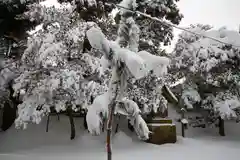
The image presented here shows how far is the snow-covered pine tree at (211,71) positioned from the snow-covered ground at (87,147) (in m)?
1.99

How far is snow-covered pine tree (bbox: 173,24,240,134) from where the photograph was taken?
1377 cm

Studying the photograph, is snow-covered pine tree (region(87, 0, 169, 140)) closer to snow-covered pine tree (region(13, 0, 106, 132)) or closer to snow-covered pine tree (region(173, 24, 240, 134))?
snow-covered pine tree (region(13, 0, 106, 132))

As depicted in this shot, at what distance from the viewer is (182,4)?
46.1 ft

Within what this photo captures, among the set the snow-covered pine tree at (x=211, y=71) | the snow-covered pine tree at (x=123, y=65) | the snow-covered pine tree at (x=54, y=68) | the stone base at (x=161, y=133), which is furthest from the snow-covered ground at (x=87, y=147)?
the snow-covered pine tree at (x=123, y=65)

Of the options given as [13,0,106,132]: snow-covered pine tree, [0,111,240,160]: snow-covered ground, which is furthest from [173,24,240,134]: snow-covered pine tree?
[13,0,106,132]: snow-covered pine tree

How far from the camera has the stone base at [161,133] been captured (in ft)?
39.2

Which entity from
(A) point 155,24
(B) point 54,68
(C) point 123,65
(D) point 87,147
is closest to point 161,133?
(D) point 87,147

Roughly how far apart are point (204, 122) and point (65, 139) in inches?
355

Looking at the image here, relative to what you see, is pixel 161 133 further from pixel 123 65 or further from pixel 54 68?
pixel 123 65

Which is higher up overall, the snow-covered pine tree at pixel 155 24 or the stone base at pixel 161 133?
the snow-covered pine tree at pixel 155 24

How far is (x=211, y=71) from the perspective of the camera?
14.1 metres

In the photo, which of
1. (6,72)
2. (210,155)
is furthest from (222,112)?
(6,72)

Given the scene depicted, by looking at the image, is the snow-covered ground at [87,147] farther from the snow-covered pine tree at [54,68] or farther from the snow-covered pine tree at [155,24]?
the snow-covered pine tree at [155,24]

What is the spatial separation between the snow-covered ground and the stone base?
40 cm
